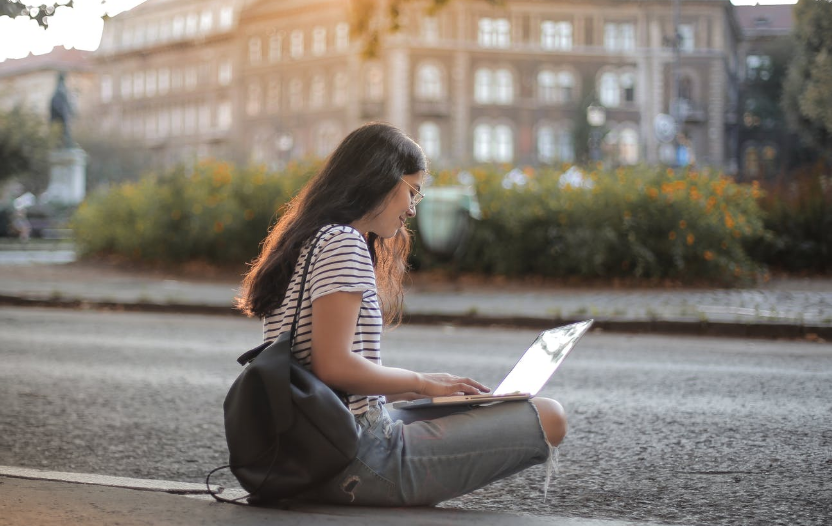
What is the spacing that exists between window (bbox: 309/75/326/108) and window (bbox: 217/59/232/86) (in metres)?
13.3

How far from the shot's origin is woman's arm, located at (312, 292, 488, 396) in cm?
296

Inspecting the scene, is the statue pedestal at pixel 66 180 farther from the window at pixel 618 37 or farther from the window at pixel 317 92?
the window at pixel 618 37

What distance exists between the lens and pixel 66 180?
36906 millimetres

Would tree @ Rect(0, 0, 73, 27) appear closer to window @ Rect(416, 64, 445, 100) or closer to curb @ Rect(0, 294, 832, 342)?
curb @ Rect(0, 294, 832, 342)

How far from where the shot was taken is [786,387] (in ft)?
20.6

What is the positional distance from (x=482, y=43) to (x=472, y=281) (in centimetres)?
5356

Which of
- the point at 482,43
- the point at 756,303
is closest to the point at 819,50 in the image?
the point at 756,303

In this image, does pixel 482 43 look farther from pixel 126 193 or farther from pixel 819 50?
pixel 819 50

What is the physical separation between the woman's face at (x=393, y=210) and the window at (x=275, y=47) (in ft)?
239

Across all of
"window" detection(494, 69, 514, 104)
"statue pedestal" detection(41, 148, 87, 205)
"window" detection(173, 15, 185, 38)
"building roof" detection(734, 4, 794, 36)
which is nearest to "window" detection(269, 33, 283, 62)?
"window" detection(494, 69, 514, 104)

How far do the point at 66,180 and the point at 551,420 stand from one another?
36.3 m

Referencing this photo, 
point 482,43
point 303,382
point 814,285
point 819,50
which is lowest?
point 814,285

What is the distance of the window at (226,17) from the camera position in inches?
3337

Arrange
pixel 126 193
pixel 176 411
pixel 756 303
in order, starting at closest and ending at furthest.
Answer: pixel 176 411 → pixel 756 303 → pixel 126 193
